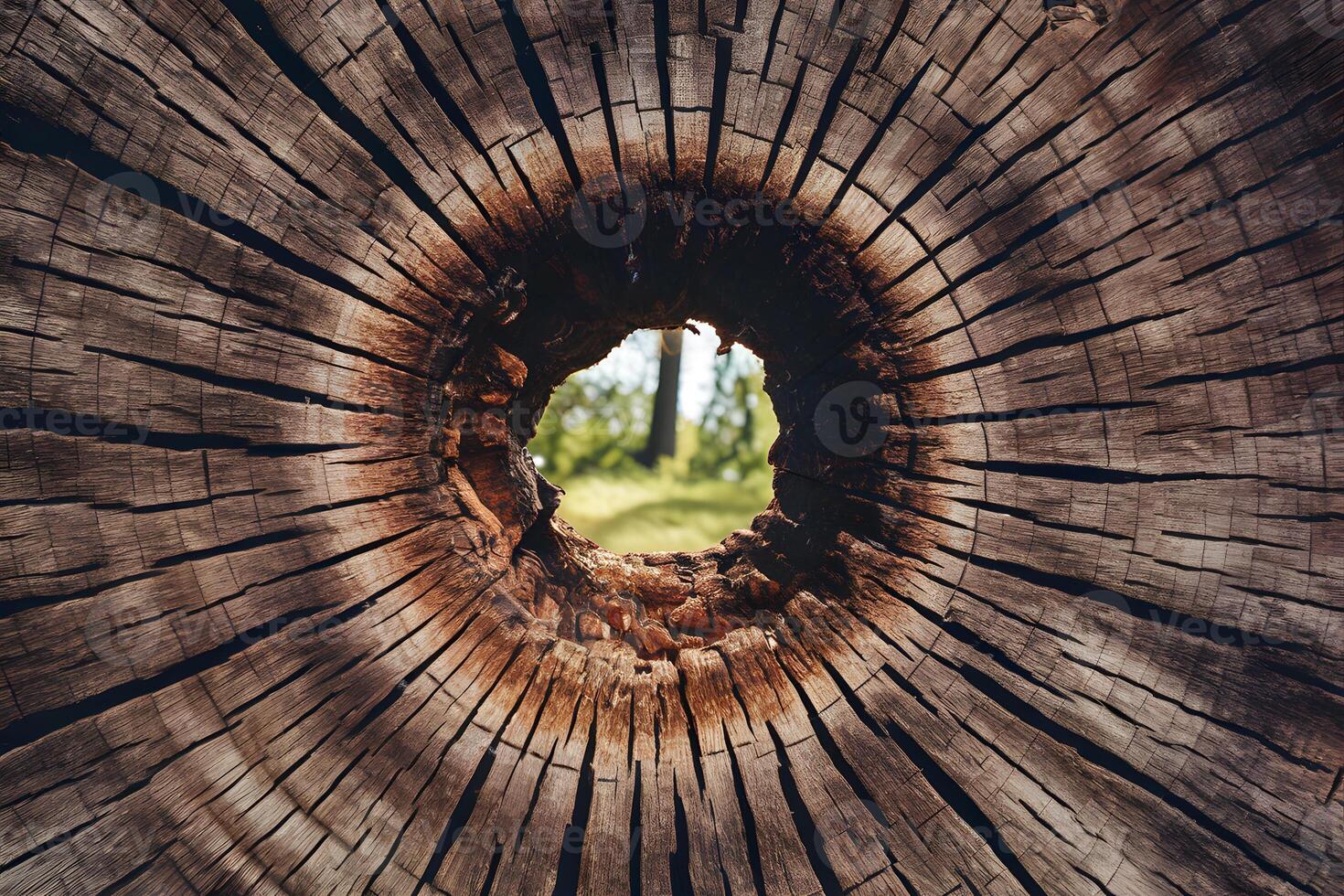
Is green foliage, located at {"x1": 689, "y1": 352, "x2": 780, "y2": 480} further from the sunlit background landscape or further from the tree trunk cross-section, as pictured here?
the tree trunk cross-section

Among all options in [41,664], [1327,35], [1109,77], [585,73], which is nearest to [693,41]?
[585,73]

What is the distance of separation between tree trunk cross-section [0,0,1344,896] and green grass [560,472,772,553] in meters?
3.04

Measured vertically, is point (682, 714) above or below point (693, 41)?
below

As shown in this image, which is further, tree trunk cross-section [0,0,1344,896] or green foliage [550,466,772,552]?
green foliage [550,466,772,552]

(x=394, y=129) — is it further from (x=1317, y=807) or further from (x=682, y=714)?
(x=1317, y=807)

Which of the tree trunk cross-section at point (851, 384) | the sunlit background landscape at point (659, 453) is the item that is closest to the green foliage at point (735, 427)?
the sunlit background landscape at point (659, 453)

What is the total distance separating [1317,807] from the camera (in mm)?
1281

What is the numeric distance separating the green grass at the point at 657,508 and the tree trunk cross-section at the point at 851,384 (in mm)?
3042

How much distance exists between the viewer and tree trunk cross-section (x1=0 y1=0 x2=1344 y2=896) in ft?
4.03

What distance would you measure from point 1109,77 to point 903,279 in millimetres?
548

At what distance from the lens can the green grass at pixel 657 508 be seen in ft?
15.8

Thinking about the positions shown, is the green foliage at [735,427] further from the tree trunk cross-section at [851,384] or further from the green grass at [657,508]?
the tree trunk cross-section at [851,384]

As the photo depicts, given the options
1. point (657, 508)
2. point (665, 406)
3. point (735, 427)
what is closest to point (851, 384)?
point (657, 508)

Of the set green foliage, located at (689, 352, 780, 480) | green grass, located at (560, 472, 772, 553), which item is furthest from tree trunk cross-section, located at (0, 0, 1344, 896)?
green foliage, located at (689, 352, 780, 480)
